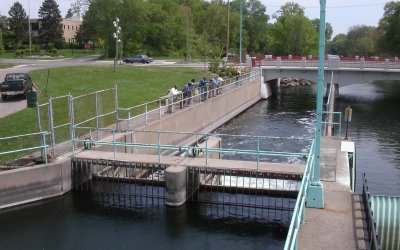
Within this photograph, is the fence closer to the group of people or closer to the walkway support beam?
the group of people

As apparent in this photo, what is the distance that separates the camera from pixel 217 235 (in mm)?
17078

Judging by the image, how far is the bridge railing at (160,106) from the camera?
1038 inches

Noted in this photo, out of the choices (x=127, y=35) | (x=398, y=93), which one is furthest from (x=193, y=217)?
(x=127, y=35)

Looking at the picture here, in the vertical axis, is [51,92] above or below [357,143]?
above

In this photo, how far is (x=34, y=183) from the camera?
1912 cm

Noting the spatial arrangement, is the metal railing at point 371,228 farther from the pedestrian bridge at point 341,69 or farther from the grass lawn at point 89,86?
the pedestrian bridge at point 341,69

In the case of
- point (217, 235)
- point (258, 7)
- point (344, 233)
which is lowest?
point (217, 235)

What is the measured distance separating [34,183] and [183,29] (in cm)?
7307

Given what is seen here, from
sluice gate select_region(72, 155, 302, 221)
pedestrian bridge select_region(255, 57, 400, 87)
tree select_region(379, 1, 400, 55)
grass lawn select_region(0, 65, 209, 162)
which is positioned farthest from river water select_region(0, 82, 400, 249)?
tree select_region(379, 1, 400, 55)

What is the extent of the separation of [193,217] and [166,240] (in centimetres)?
207

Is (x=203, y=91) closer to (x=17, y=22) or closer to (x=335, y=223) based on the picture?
(x=335, y=223)

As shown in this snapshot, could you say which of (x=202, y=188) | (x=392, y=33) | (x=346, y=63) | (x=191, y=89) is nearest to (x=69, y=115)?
(x=202, y=188)

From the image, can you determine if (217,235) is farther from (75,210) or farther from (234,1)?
(234,1)

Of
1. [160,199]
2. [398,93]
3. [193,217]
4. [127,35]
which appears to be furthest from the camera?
[127,35]
